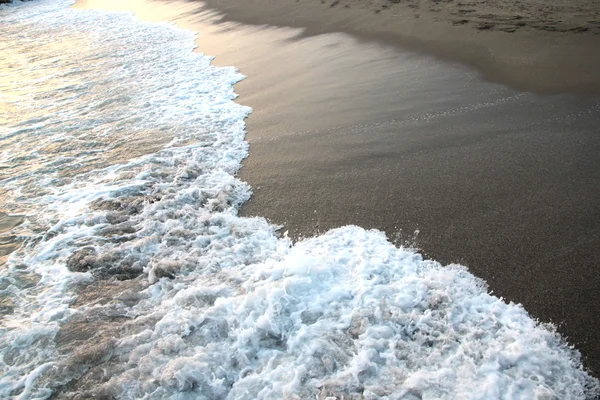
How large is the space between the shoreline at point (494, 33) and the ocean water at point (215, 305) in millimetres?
4418

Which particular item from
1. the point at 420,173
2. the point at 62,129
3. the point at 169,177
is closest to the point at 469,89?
the point at 420,173

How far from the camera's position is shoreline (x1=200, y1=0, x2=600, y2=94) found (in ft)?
19.9

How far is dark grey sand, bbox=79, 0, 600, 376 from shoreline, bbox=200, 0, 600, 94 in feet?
1.26

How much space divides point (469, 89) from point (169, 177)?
468 centimetres

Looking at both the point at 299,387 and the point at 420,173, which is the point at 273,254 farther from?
the point at 420,173

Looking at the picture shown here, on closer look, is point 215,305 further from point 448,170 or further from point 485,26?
point 485,26

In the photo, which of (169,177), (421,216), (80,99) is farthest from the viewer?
(80,99)

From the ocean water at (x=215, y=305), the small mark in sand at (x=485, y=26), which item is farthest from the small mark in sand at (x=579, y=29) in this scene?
the ocean water at (x=215, y=305)

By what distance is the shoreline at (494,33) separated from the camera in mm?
6059

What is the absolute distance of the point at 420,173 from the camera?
14.6 feet

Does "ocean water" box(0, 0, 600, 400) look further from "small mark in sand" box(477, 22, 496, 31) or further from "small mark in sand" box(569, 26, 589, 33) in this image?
"small mark in sand" box(569, 26, 589, 33)

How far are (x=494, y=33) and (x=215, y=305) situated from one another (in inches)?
295

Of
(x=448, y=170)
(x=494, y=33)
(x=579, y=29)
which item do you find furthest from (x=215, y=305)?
(x=579, y=29)

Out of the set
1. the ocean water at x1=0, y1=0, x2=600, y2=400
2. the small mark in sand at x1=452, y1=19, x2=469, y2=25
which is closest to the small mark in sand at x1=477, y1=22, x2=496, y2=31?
the small mark in sand at x1=452, y1=19, x2=469, y2=25
